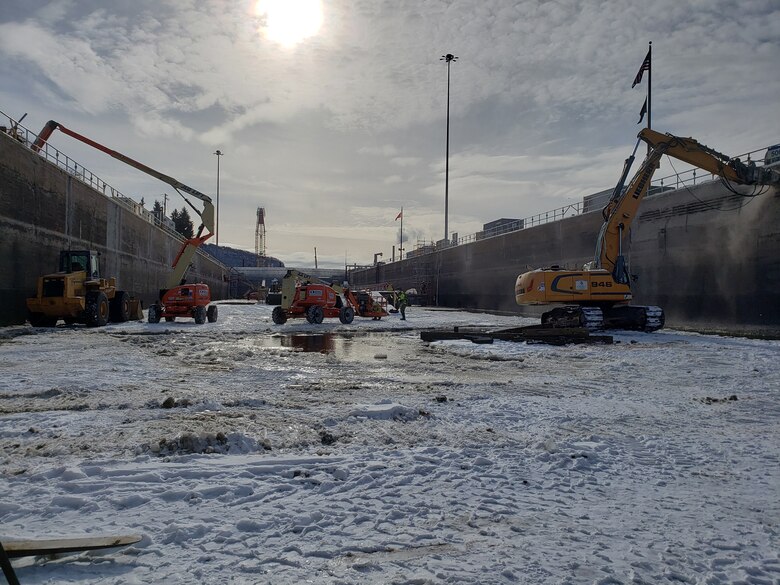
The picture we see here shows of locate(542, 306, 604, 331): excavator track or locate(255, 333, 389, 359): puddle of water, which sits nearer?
locate(255, 333, 389, 359): puddle of water

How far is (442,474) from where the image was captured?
153 inches

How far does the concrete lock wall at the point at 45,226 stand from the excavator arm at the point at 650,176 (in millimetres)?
21577

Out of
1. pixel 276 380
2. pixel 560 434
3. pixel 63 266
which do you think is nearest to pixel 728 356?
pixel 560 434

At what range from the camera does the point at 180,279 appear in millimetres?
24688

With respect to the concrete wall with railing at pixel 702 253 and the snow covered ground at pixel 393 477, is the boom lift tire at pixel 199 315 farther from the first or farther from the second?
the concrete wall with railing at pixel 702 253

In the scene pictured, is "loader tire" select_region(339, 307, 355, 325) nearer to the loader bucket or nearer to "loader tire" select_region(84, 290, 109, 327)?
"loader tire" select_region(84, 290, 109, 327)

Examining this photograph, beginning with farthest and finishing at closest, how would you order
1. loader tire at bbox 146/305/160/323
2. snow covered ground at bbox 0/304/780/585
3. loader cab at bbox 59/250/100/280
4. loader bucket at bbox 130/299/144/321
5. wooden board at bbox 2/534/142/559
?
loader bucket at bbox 130/299/144/321
loader tire at bbox 146/305/160/323
loader cab at bbox 59/250/100/280
snow covered ground at bbox 0/304/780/585
wooden board at bbox 2/534/142/559

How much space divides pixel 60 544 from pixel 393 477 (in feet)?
6.96

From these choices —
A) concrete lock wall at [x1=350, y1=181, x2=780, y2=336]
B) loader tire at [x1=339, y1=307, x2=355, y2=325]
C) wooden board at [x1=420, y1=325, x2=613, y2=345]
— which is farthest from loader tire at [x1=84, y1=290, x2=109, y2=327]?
concrete lock wall at [x1=350, y1=181, x2=780, y2=336]

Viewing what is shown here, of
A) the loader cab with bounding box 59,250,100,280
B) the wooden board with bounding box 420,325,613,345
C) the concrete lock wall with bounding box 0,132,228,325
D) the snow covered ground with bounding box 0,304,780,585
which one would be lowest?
the snow covered ground with bounding box 0,304,780,585

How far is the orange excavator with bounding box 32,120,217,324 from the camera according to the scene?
70.7ft

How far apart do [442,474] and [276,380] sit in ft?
15.3

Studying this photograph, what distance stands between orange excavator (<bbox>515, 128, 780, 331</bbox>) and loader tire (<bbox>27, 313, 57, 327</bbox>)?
17430 millimetres

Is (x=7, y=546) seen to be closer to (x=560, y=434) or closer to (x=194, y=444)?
(x=194, y=444)
